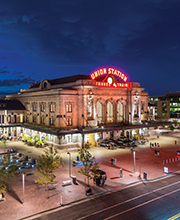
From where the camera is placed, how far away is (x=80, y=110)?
6359 cm

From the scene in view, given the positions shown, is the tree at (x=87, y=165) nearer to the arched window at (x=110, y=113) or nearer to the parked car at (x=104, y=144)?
the parked car at (x=104, y=144)

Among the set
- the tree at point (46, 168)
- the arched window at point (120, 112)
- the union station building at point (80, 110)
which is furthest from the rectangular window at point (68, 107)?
the tree at point (46, 168)

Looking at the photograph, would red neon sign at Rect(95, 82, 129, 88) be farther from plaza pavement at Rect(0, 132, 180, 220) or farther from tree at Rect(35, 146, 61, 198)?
tree at Rect(35, 146, 61, 198)

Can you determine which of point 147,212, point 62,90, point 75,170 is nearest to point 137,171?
point 75,170

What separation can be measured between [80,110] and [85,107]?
6.18ft

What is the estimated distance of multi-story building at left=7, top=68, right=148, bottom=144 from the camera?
6078cm

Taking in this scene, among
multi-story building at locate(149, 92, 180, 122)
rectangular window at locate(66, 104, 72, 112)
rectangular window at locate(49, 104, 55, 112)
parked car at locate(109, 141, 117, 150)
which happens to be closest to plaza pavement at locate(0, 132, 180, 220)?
parked car at locate(109, 141, 117, 150)

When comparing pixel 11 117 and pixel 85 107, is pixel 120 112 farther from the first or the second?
pixel 11 117

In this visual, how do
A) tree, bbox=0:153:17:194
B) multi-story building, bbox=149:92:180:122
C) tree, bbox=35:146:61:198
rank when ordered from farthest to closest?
multi-story building, bbox=149:92:180:122 → tree, bbox=35:146:61:198 → tree, bbox=0:153:17:194

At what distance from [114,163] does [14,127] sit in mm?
50362

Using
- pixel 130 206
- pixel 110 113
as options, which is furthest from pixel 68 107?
pixel 130 206

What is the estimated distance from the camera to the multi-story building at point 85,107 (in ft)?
199

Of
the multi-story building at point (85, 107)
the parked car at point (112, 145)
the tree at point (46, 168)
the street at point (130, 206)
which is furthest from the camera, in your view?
the multi-story building at point (85, 107)

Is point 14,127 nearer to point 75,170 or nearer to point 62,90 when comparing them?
point 62,90
